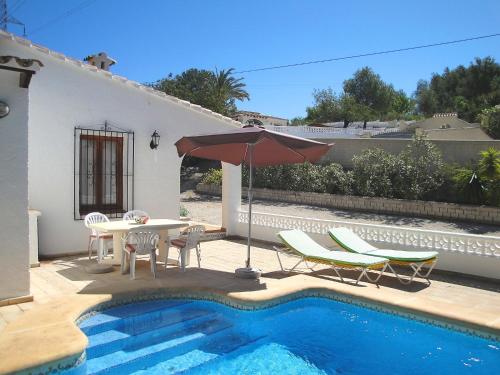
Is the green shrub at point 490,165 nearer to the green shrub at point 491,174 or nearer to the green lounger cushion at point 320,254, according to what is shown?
the green shrub at point 491,174

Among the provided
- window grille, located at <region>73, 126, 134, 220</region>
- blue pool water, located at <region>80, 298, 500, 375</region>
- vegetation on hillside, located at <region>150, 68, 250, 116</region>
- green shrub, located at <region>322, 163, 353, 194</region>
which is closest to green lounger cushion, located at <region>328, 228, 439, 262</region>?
blue pool water, located at <region>80, 298, 500, 375</region>

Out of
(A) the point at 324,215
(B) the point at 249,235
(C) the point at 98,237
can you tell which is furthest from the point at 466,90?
(C) the point at 98,237

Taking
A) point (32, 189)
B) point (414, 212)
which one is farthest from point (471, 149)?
point (32, 189)

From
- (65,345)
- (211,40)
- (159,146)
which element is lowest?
(65,345)

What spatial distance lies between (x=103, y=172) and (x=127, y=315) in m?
5.40

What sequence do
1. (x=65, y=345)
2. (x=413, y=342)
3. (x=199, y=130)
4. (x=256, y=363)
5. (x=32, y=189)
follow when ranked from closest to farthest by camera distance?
1. (x=65, y=345)
2. (x=256, y=363)
3. (x=413, y=342)
4. (x=32, y=189)
5. (x=199, y=130)

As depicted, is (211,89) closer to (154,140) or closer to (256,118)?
(256,118)

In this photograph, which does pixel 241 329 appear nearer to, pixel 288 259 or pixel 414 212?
pixel 288 259

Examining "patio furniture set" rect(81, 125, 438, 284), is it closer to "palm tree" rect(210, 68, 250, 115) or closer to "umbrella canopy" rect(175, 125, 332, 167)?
"umbrella canopy" rect(175, 125, 332, 167)

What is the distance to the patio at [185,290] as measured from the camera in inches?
197

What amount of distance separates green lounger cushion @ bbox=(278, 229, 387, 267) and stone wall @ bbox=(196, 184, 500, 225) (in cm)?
1080

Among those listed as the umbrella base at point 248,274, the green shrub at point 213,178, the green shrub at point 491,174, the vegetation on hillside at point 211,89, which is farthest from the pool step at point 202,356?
the vegetation on hillside at point 211,89

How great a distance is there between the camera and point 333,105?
50656 millimetres

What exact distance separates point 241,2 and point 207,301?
14990mm
